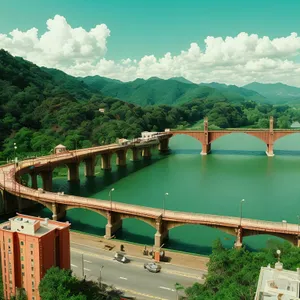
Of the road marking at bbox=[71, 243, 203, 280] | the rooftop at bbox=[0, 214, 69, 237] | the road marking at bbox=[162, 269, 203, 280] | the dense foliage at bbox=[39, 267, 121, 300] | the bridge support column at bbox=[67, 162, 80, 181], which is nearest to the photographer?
the dense foliage at bbox=[39, 267, 121, 300]

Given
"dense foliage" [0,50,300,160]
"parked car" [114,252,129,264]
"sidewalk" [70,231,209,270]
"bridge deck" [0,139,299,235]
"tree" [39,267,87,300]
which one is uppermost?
"dense foliage" [0,50,300,160]

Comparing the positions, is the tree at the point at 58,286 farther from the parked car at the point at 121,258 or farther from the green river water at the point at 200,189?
the green river water at the point at 200,189

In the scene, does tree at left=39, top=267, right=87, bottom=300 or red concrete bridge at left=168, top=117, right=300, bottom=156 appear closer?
tree at left=39, top=267, right=87, bottom=300

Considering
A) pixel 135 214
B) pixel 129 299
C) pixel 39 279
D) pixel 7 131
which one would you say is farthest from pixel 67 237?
pixel 7 131

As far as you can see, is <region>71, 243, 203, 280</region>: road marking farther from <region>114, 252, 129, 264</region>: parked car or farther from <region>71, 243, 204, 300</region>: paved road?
<region>114, 252, 129, 264</region>: parked car

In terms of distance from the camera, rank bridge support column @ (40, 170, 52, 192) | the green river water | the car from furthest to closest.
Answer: bridge support column @ (40, 170, 52, 192) < the green river water < the car

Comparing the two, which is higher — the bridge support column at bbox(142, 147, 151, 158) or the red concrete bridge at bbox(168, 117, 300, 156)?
the red concrete bridge at bbox(168, 117, 300, 156)

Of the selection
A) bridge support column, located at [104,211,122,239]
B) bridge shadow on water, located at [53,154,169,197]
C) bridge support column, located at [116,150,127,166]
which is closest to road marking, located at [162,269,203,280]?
bridge support column, located at [104,211,122,239]
